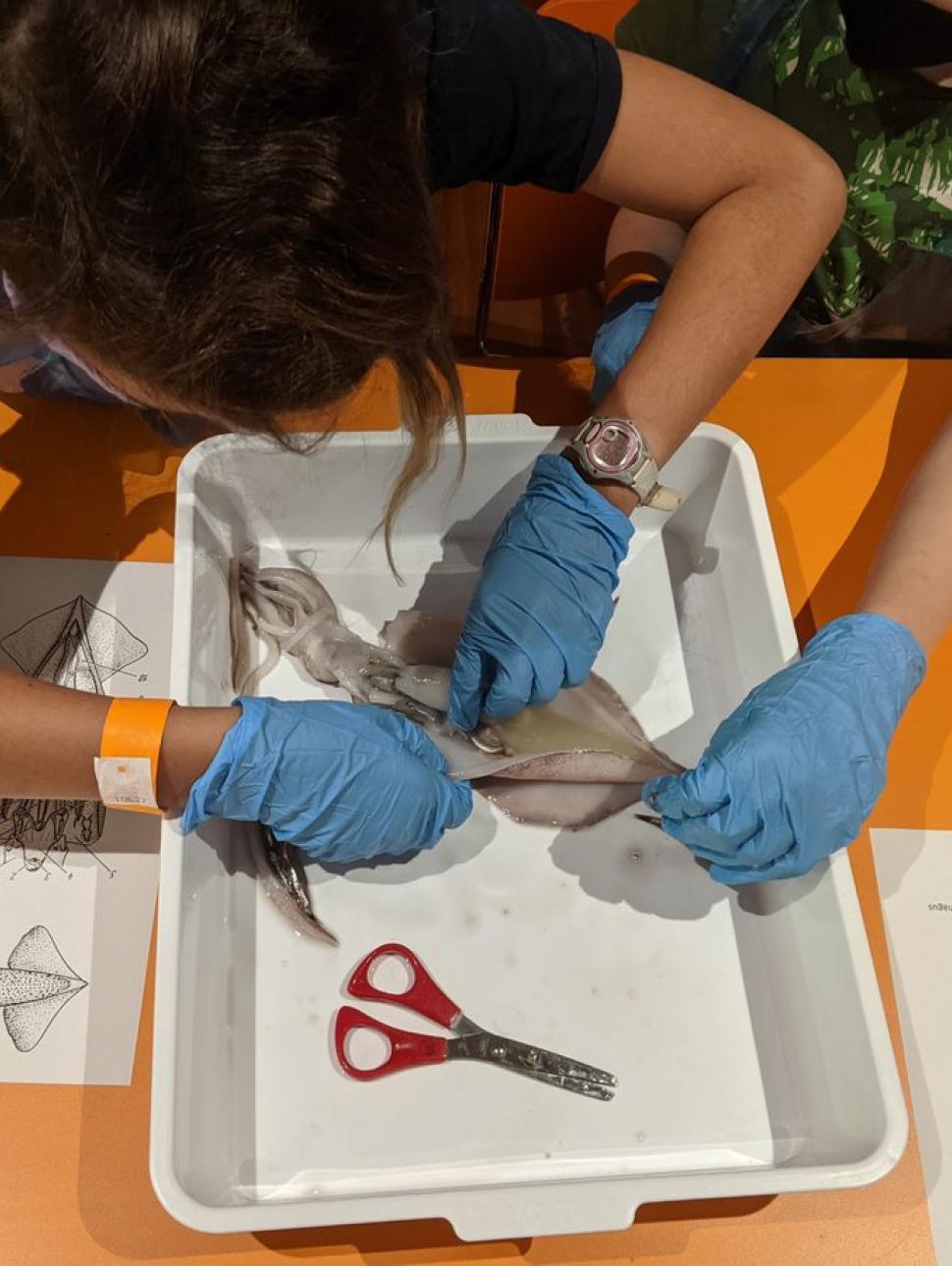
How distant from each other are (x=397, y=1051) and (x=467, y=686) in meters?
0.36

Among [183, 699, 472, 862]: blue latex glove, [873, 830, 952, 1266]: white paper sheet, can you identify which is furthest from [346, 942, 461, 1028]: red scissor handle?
[873, 830, 952, 1266]: white paper sheet

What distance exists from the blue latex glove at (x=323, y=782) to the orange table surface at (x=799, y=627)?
0.23 meters

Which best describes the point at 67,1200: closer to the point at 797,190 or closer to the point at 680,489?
the point at 680,489

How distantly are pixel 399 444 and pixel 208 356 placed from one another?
1.41 feet

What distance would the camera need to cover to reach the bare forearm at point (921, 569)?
98 cm

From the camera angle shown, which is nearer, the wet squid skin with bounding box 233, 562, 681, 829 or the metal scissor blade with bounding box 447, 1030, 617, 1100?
the metal scissor blade with bounding box 447, 1030, 617, 1100

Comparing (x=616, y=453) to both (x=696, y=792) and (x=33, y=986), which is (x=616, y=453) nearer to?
(x=696, y=792)

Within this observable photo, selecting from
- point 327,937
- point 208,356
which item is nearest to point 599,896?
point 327,937

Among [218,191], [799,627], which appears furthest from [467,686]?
[218,191]

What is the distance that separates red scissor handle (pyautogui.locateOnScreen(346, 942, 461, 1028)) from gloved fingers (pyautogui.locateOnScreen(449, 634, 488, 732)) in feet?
0.83

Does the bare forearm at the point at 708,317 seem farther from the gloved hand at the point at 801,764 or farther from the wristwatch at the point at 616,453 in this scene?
the gloved hand at the point at 801,764

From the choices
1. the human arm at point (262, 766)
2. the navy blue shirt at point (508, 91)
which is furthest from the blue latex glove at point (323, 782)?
the navy blue shirt at point (508, 91)

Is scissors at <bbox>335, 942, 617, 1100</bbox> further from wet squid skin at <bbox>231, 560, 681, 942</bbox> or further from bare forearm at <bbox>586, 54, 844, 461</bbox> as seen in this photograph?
bare forearm at <bbox>586, 54, 844, 461</bbox>

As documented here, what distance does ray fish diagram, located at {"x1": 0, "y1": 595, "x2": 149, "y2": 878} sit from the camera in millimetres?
982
